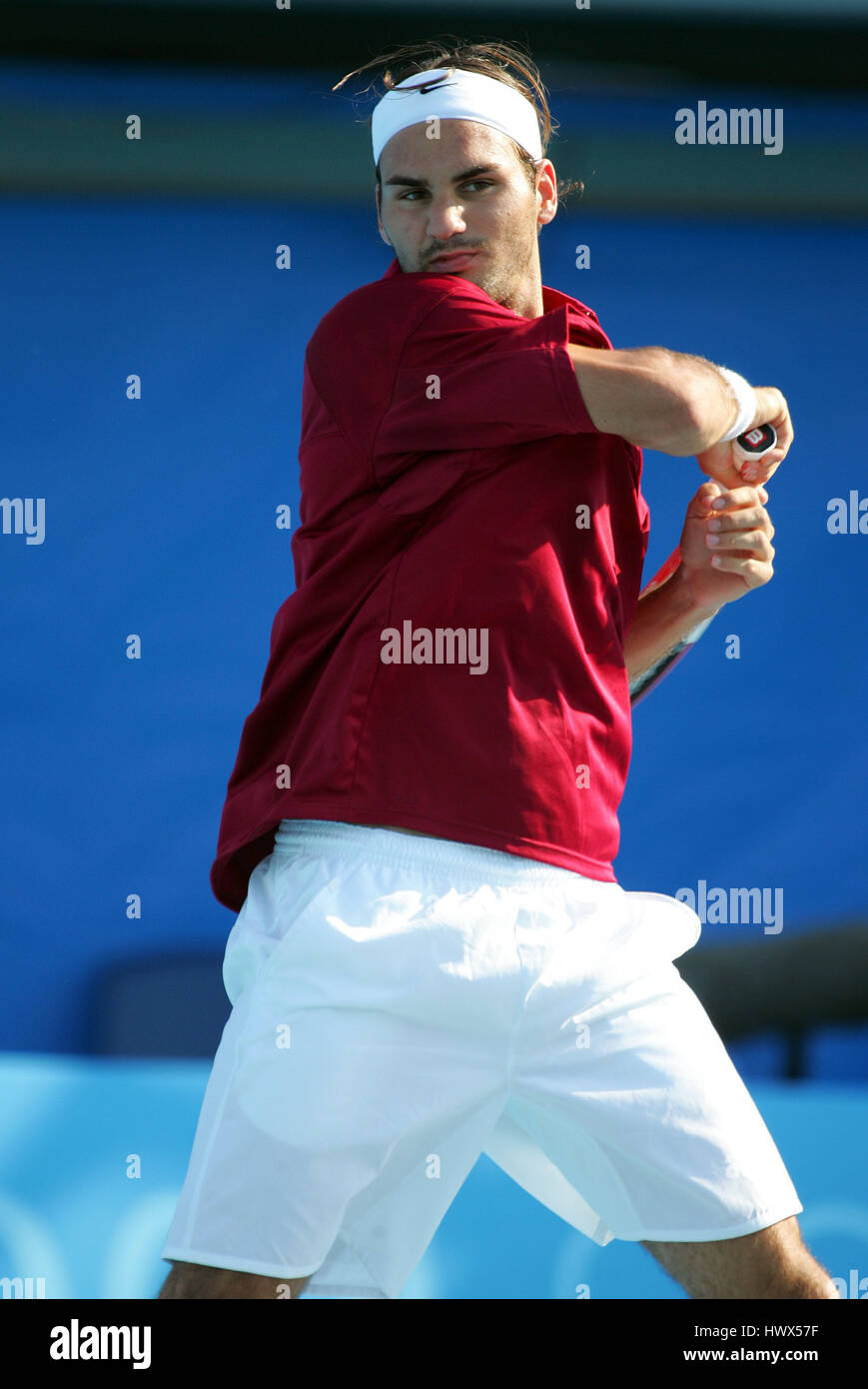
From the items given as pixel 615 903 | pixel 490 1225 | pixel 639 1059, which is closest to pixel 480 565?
pixel 615 903

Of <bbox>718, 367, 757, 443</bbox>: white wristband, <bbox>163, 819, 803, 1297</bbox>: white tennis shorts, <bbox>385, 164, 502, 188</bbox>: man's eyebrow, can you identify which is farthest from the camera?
<bbox>385, 164, 502, 188</bbox>: man's eyebrow

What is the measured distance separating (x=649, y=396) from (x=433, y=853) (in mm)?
525

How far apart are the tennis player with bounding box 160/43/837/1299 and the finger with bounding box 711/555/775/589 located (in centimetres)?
19

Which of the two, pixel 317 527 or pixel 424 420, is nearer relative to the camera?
pixel 424 420

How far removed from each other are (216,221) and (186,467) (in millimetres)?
604

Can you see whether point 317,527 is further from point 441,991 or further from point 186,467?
point 186,467

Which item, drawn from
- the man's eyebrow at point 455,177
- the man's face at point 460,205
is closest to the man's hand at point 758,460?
the man's face at point 460,205

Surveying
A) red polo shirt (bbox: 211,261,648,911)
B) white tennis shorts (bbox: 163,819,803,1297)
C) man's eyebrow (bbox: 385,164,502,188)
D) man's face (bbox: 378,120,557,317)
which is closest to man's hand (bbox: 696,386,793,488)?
red polo shirt (bbox: 211,261,648,911)

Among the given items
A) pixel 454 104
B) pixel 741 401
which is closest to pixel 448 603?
pixel 741 401

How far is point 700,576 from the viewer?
6.20ft

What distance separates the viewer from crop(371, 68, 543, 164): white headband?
5.80 ft

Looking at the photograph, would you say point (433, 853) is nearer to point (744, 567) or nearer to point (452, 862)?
point (452, 862)

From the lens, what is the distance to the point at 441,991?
1.50m

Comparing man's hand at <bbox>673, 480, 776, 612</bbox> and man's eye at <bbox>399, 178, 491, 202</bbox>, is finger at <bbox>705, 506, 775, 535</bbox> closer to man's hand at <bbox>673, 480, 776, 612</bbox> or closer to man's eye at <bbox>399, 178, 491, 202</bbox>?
man's hand at <bbox>673, 480, 776, 612</bbox>
